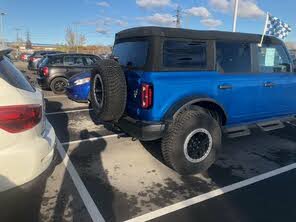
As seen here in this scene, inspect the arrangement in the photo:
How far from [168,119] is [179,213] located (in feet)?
4.09

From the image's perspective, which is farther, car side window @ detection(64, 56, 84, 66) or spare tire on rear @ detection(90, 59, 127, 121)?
car side window @ detection(64, 56, 84, 66)

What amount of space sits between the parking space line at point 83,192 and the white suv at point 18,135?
0.73 metres

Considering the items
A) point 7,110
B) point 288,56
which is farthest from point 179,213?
point 288,56

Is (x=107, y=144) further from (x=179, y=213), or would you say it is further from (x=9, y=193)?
(x=9, y=193)

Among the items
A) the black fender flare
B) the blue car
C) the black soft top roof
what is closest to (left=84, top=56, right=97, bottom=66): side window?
the blue car

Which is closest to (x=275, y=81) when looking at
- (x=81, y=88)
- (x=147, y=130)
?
(x=147, y=130)

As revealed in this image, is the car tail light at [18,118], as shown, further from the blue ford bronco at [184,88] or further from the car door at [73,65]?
the car door at [73,65]

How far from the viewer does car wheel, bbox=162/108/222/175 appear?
393 centimetres

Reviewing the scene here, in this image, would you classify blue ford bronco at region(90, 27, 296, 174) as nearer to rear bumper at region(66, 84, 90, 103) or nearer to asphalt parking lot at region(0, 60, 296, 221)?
asphalt parking lot at region(0, 60, 296, 221)

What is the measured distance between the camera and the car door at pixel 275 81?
5.07 m

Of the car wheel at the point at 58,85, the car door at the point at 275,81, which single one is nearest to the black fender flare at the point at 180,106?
the car door at the point at 275,81

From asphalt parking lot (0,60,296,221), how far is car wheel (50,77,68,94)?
6.03m

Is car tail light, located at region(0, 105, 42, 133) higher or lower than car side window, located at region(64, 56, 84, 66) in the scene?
lower

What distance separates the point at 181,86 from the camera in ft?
13.1
